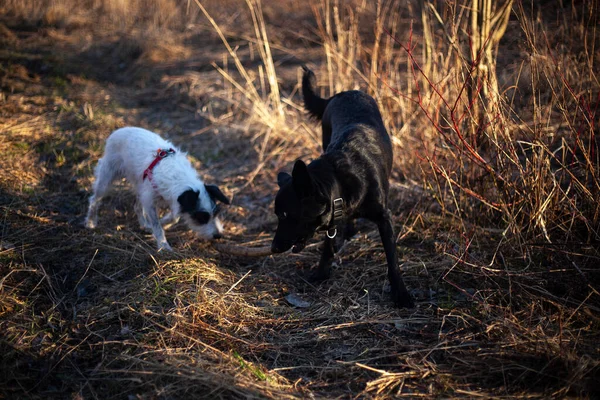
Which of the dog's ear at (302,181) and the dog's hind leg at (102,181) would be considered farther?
the dog's hind leg at (102,181)

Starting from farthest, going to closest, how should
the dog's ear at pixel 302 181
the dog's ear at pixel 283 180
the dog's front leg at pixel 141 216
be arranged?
the dog's front leg at pixel 141 216 → the dog's ear at pixel 283 180 → the dog's ear at pixel 302 181

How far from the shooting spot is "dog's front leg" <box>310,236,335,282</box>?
425 cm

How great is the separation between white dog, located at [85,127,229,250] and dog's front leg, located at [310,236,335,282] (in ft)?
3.87

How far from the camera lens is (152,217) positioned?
16.5 ft

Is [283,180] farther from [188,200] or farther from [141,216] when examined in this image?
[141,216]

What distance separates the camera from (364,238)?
4.89 meters

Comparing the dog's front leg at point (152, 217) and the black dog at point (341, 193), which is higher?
the black dog at point (341, 193)

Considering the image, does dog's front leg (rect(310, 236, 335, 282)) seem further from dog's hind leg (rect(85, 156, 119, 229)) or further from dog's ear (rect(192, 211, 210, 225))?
dog's hind leg (rect(85, 156, 119, 229))

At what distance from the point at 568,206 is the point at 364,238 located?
184cm

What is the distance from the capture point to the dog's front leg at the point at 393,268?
378cm

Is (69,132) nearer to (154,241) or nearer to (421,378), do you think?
(154,241)

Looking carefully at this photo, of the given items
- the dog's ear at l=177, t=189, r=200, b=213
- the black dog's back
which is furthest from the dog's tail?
the dog's ear at l=177, t=189, r=200, b=213

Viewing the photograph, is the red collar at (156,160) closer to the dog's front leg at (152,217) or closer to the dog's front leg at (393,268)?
the dog's front leg at (152,217)

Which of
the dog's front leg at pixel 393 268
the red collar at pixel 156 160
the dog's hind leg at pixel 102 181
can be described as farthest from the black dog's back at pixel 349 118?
the dog's hind leg at pixel 102 181
